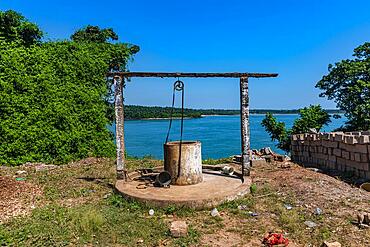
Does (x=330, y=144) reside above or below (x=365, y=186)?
above

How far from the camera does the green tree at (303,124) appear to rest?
13.4 m

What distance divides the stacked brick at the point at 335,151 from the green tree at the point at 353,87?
3.58 meters

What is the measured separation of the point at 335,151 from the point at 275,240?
18.2ft

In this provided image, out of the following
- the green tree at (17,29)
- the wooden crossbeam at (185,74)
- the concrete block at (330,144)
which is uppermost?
the green tree at (17,29)

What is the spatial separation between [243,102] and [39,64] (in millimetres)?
7084

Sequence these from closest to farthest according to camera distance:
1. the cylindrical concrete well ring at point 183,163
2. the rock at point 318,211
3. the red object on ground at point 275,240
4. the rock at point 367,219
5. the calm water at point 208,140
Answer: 1. the red object on ground at point 275,240
2. the rock at point 367,219
3. the rock at point 318,211
4. the cylindrical concrete well ring at point 183,163
5. the calm water at point 208,140

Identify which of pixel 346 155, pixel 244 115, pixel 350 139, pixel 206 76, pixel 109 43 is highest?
pixel 109 43

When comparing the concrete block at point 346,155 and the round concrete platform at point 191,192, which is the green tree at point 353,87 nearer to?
the concrete block at point 346,155

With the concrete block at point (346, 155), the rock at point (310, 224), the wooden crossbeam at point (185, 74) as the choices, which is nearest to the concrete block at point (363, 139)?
the concrete block at point (346, 155)

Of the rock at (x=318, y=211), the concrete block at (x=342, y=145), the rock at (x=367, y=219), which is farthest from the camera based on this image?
the concrete block at (x=342, y=145)

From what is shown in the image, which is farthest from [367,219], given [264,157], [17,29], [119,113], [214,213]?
[17,29]

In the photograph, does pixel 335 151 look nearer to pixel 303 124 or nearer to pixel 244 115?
pixel 244 115

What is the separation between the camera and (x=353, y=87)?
42.3 feet

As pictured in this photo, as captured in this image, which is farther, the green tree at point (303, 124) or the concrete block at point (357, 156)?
the green tree at point (303, 124)
